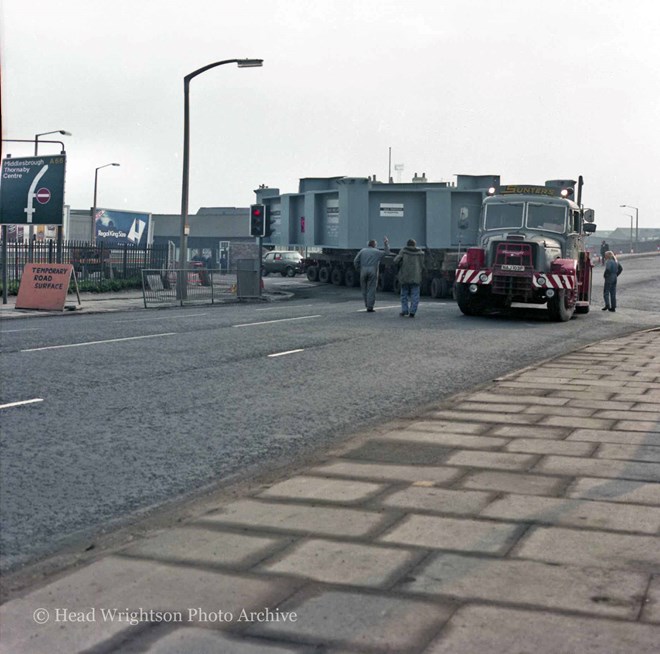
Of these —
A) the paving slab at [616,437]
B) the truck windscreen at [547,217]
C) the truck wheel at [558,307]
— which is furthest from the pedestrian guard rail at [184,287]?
the paving slab at [616,437]

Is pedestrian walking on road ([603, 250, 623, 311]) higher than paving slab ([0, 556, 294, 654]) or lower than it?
higher

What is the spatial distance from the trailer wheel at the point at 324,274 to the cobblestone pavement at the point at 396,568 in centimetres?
3501

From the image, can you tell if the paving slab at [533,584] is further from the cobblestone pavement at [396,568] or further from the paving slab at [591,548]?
the paving slab at [591,548]

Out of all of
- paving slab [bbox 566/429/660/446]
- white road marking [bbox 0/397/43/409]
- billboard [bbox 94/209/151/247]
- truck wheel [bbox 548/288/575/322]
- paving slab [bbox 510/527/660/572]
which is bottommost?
paving slab [bbox 510/527/660/572]

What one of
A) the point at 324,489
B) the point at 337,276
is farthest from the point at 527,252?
the point at 337,276

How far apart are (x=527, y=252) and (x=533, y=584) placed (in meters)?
18.3

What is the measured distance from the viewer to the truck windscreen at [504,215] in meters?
22.8

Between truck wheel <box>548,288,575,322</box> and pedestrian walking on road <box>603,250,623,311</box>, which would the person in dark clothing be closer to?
pedestrian walking on road <box>603,250,623,311</box>

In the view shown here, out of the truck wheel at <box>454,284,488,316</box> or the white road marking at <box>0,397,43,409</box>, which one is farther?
the truck wheel at <box>454,284,488,316</box>

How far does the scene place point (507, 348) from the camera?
15805 millimetres

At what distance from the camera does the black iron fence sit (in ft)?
119

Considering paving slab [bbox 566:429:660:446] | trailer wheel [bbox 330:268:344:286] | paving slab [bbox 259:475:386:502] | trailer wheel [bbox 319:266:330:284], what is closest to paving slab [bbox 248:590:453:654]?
paving slab [bbox 259:475:386:502]

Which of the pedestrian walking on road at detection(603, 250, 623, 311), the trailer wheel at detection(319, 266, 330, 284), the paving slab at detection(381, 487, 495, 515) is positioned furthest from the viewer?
the trailer wheel at detection(319, 266, 330, 284)

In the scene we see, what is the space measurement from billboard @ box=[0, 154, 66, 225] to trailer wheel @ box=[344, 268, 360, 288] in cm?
1456
